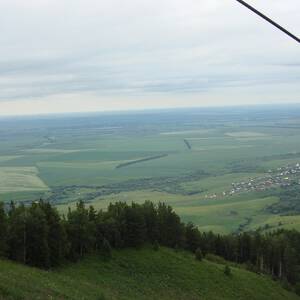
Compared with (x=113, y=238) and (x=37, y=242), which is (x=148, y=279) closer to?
(x=113, y=238)

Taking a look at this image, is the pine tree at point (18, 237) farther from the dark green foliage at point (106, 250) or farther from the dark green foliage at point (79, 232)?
the dark green foliage at point (106, 250)

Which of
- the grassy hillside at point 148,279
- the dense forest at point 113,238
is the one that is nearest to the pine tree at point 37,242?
the dense forest at point 113,238

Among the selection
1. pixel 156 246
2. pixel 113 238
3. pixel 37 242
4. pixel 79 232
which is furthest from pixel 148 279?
pixel 37 242

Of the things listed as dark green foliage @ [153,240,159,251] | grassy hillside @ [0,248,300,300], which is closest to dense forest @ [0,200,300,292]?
dark green foliage @ [153,240,159,251]

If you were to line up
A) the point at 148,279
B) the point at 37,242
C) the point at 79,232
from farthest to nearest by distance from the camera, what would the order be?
the point at 79,232
the point at 148,279
the point at 37,242

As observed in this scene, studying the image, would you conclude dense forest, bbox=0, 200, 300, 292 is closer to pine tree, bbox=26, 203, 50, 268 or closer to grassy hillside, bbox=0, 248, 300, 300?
pine tree, bbox=26, 203, 50, 268

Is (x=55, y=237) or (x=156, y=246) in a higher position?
(x=55, y=237)
